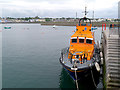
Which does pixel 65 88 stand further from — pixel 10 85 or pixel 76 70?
pixel 10 85

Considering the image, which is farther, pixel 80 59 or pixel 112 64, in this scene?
pixel 80 59

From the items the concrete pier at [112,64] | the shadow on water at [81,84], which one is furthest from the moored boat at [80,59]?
the concrete pier at [112,64]

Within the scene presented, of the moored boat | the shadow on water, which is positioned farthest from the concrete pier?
the shadow on water

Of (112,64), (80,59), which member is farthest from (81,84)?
(112,64)

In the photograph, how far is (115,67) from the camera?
11.7 metres

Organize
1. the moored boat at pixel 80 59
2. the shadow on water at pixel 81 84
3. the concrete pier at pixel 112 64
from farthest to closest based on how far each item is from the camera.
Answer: the shadow on water at pixel 81 84 → the moored boat at pixel 80 59 → the concrete pier at pixel 112 64

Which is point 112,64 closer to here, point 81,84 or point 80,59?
point 80,59

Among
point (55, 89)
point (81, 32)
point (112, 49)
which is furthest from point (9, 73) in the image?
point (112, 49)

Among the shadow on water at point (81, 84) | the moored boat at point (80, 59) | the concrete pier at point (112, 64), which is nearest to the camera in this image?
the concrete pier at point (112, 64)

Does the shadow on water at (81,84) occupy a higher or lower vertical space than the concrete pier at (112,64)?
lower

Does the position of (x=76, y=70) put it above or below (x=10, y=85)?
above

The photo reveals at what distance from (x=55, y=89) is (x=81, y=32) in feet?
29.3

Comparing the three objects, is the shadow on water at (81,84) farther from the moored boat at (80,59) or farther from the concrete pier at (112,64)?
the concrete pier at (112,64)

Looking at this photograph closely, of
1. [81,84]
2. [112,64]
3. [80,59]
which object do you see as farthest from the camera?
[81,84]
